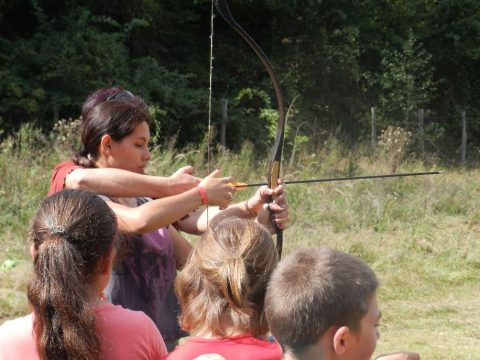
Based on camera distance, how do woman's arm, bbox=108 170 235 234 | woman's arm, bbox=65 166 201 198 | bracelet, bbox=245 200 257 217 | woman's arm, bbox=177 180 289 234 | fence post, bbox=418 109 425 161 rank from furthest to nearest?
fence post, bbox=418 109 425 161 < bracelet, bbox=245 200 257 217 < woman's arm, bbox=177 180 289 234 < woman's arm, bbox=65 166 201 198 < woman's arm, bbox=108 170 235 234

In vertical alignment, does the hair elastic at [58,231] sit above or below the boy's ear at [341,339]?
above

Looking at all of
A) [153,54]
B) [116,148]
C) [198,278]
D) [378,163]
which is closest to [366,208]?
[378,163]

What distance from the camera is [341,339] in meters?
1.51

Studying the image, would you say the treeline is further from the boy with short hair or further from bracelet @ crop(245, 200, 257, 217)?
the boy with short hair

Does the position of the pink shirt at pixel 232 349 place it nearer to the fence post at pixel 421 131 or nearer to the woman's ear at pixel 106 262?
the woman's ear at pixel 106 262

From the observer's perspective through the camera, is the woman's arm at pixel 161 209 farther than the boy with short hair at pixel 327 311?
Yes

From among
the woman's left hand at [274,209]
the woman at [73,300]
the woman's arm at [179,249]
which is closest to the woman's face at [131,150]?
the woman's arm at [179,249]

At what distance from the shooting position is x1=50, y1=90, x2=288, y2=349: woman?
2.40 meters

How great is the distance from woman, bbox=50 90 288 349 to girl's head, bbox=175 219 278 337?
48 cm

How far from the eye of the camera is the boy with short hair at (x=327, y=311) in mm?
1521

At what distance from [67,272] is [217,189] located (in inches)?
34.6

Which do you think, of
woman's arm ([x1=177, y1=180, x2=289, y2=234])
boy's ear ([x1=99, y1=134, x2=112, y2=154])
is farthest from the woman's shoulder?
woman's arm ([x1=177, y1=180, x2=289, y2=234])

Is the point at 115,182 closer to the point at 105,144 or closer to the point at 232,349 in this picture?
the point at 105,144

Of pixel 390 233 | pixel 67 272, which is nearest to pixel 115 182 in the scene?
pixel 67 272
